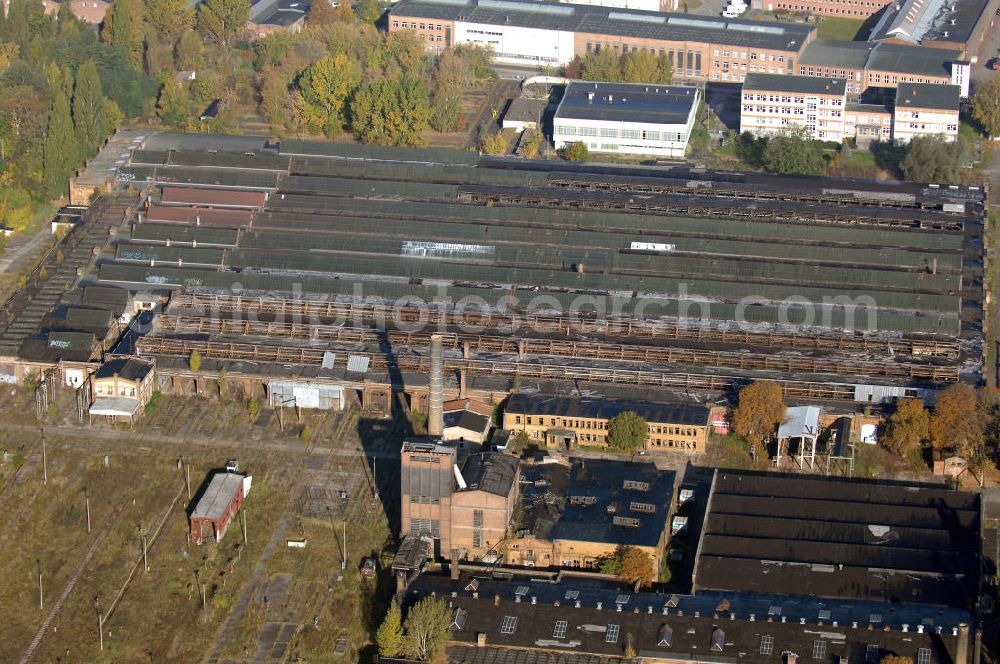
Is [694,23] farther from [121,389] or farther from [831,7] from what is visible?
[121,389]

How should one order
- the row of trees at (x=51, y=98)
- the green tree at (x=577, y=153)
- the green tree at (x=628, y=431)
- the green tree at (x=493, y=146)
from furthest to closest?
the green tree at (x=577, y=153) < the green tree at (x=493, y=146) < the row of trees at (x=51, y=98) < the green tree at (x=628, y=431)

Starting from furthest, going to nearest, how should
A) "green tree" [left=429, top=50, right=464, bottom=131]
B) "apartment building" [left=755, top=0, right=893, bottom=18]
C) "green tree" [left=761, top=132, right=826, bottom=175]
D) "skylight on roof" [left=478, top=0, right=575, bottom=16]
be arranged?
"apartment building" [left=755, top=0, right=893, bottom=18] < "skylight on roof" [left=478, top=0, right=575, bottom=16] < "green tree" [left=429, top=50, right=464, bottom=131] < "green tree" [left=761, top=132, right=826, bottom=175]

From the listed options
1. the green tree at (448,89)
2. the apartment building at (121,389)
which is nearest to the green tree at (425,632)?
the apartment building at (121,389)

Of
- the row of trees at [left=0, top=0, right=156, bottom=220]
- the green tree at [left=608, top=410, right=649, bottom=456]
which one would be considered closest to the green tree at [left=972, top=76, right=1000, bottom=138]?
the green tree at [left=608, top=410, right=649, bottom=456]

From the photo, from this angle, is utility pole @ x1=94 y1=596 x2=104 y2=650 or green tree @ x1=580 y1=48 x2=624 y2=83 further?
green tree @ x1=580 y1=48 x2=624 y2=83

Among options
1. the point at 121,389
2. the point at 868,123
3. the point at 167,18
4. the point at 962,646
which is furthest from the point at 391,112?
the point at 962,646

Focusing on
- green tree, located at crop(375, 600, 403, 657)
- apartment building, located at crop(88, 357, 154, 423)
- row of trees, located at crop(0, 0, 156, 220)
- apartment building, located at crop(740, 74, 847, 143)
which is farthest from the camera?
apartment building, located at crop(740, 74, 847, 143)

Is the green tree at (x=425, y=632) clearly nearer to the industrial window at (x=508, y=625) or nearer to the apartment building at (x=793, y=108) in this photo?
the industrial window at (x=508, y=625)

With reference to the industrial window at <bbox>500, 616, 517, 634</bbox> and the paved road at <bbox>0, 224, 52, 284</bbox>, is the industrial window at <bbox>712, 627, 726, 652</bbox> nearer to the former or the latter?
the industrial window at <bbox>500, 616, 517, 634</bbox>
